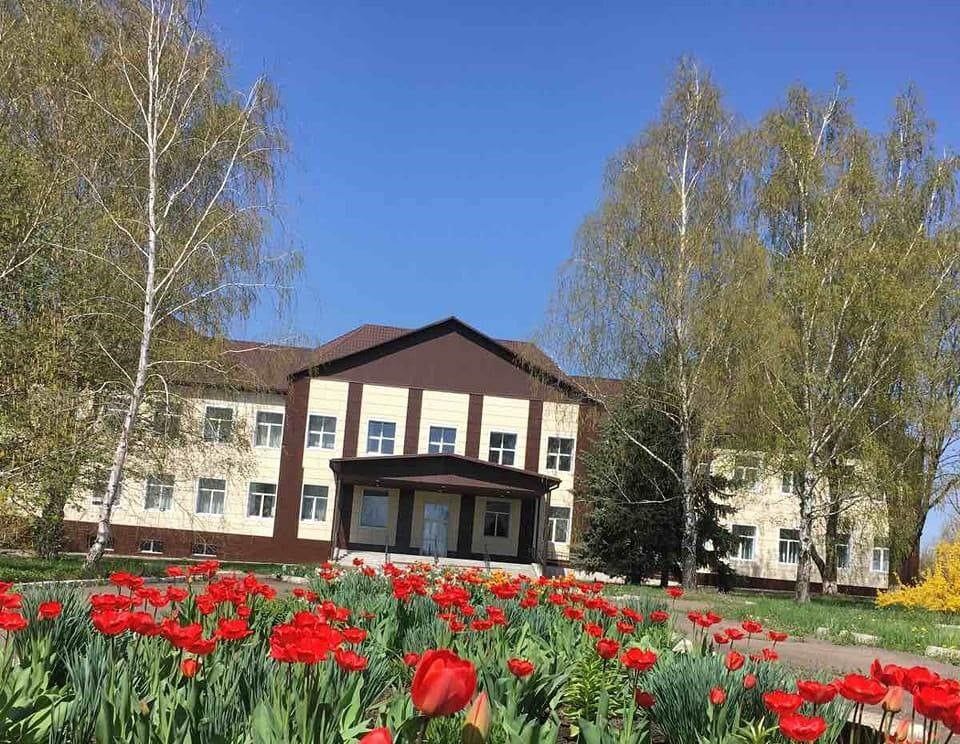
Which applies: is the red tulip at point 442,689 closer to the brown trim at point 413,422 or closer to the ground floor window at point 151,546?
the brown trim at point 413,422

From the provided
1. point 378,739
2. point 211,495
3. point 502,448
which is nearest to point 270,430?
point 211,495

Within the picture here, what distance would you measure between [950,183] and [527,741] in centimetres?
2913

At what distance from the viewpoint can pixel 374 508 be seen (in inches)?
1384

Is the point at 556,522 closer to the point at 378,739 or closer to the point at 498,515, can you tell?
the point at 498,515

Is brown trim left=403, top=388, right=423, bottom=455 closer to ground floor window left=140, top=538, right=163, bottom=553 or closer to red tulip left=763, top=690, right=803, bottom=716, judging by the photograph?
ground floor window left=140, top=538, right=163, bottom=553

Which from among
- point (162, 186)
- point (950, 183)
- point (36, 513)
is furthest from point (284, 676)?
point (950, 183)

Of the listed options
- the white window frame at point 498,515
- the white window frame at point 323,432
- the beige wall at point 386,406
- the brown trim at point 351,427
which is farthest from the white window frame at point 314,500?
the white window frame at point 498,515

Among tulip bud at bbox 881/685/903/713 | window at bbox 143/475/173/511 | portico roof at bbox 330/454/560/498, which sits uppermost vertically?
portico roof at bbox 330/454/560/498

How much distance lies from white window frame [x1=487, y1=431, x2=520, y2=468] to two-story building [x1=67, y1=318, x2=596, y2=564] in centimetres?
5

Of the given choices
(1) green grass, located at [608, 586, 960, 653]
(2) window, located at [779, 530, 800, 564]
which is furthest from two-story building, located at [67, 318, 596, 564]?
(1) green grass, located at [608, 586, 960, 653]

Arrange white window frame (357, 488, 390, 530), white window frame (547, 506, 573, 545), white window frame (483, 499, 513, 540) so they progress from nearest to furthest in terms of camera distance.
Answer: white window frame (357, 488, 390, 530)
white window frame (483, 499, 513, 540)
white window frame (547, 506, 573, 545)

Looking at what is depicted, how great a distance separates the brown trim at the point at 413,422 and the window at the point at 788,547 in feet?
53.5

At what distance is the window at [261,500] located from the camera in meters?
34.7

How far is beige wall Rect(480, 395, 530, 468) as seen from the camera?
117ft
